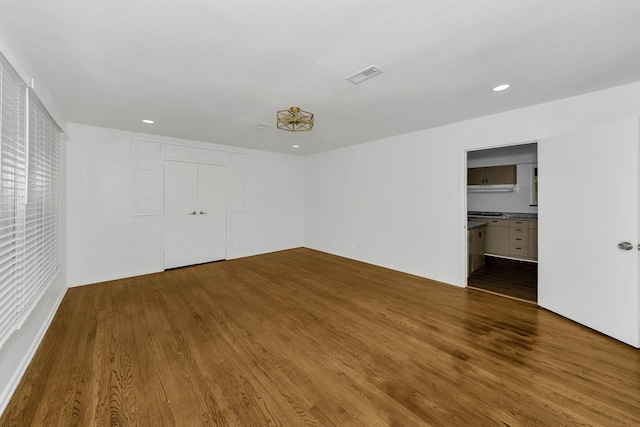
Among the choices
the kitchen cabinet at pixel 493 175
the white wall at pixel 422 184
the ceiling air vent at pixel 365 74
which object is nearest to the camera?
the ceiling air vent at pixel 365 74

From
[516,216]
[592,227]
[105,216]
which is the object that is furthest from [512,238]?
[105,216]

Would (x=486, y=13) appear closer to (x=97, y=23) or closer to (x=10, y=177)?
(x=97, y=23)

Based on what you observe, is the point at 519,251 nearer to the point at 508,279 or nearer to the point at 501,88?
the point at 508,279

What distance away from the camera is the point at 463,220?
3.81 m

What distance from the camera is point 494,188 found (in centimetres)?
586

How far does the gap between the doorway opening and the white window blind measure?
5133 mm

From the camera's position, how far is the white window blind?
1.70 metres

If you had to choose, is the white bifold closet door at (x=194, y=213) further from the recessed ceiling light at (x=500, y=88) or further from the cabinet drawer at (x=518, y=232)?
the cabinet drawer at (x=518, y=232)

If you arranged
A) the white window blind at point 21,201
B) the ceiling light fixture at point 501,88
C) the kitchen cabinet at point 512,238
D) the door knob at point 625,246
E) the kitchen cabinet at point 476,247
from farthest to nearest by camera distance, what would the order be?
the kitchen cabinet at point 512,238, the kitchen cabinet at point 476,247, the ceiling light fixture at point 501,88, the door knob at point 625,246, the white window blind at point 21,201

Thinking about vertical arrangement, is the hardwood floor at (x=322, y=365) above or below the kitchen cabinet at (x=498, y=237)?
below

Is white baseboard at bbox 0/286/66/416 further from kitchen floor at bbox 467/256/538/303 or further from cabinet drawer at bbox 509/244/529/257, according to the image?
cabinet drawer at bbox 509/244/529/257

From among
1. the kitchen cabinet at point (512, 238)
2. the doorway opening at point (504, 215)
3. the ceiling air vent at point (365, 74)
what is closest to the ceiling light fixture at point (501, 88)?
the ceiling air vent at point (365, 74)

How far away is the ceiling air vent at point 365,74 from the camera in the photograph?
2242 millimetres

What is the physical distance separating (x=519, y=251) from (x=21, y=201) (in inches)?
282
